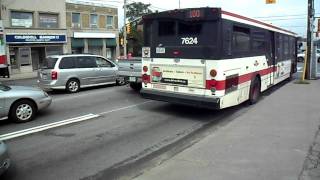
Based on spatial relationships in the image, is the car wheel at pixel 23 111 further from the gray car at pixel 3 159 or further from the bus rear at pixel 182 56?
the gray car at pixel 3 159

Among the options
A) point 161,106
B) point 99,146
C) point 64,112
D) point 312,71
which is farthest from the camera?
point 312,71

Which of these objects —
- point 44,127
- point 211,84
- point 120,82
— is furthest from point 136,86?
point 44,127

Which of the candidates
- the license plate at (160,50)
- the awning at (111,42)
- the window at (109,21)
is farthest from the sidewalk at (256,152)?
the window at (109,21)

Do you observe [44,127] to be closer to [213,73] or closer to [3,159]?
[3,159]

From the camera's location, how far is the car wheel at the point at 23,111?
31.7 ft

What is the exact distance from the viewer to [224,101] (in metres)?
9.93

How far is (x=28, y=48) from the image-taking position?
36.8m

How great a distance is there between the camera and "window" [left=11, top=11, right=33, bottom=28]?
35.6m

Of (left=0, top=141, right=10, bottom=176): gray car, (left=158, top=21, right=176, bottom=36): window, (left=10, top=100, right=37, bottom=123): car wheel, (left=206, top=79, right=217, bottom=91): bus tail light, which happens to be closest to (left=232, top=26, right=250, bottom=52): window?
(left=206, top=79, right=217, bottom=91): bus tail light

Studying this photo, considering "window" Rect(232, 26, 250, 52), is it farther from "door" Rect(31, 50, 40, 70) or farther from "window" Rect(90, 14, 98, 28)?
"window" Rect(90, 14, 98, 28)

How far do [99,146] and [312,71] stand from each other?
52.8ft

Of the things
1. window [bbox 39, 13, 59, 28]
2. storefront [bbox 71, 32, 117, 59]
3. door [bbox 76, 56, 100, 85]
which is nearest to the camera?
door [bbox 76, 56, 100, 85]

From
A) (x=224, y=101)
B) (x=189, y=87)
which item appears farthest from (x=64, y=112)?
(x=224, y=101)

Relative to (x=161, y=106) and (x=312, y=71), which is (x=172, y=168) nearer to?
(x=161, y=106)
